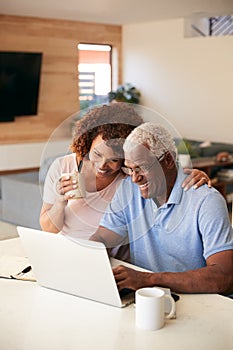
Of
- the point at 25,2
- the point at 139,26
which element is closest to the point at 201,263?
the point at 25,2

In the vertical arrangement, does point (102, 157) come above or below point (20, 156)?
above

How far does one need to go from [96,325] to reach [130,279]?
0.68 feet

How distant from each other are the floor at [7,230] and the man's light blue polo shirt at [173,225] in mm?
2672

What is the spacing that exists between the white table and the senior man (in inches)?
3.1

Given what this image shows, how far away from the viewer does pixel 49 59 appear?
25.6ft

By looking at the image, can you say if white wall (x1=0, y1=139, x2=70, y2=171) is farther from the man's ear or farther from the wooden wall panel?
the man's ear

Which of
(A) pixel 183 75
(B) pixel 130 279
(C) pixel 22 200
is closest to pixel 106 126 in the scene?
(B) pixel 130 279

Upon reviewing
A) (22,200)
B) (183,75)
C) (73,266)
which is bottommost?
(22,200)

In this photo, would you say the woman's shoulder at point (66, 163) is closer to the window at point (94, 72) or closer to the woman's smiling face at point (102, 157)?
the woman's smiling face at point (102, 157)

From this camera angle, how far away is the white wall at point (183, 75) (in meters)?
7.29

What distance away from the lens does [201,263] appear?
1833 mm

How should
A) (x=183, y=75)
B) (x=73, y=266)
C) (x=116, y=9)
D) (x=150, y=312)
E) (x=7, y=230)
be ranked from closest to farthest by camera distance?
(x=150, y=312) → (x=73, y=266) → (x=7, y=230) → (x=116, y=9) → (x=183, y=75)

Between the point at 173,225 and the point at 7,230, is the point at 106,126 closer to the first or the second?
the point at 173,225

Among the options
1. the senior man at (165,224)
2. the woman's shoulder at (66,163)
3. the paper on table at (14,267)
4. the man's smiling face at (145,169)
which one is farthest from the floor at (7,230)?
the man's smiling face at (145,169)
